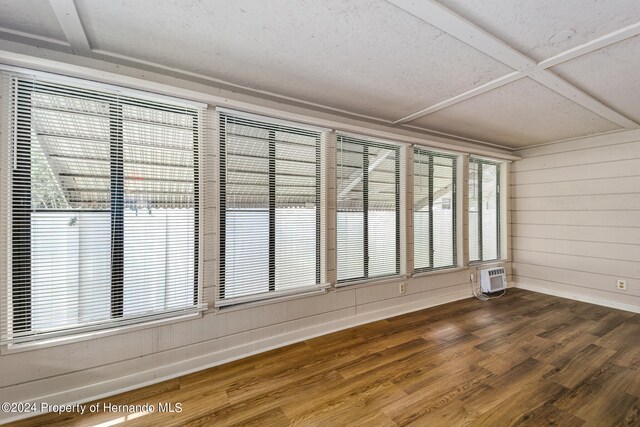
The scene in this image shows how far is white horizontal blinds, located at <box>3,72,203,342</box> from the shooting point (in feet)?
5.87

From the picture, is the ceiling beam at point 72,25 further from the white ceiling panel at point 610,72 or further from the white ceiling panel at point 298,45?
the white ceiling panel at point 610,72

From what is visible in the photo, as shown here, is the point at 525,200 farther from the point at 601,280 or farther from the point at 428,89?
the point at 428,89

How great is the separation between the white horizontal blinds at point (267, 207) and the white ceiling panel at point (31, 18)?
1.10 metres

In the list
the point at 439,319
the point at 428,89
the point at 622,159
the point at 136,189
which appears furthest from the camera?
the point at 622,159

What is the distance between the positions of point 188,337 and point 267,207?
128 centimetres

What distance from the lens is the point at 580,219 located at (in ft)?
13.3

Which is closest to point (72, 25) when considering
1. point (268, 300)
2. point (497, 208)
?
point (268, 300)

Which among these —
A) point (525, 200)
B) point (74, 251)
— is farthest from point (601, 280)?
point (74, 251)

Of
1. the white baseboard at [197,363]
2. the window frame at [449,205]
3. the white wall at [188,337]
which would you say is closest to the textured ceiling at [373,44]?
the white wall at [188,337]

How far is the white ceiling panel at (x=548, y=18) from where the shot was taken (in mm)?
1463

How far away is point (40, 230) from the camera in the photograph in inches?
71.7

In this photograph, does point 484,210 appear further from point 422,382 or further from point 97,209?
point 97,209

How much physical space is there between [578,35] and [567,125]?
233cm

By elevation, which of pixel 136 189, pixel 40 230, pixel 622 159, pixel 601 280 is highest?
pixel 622 159
